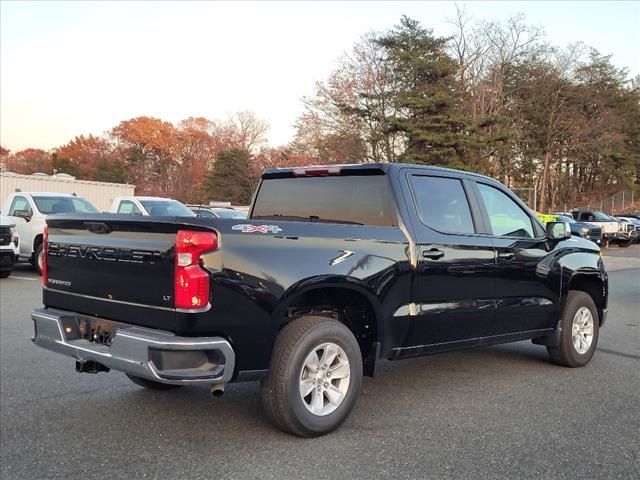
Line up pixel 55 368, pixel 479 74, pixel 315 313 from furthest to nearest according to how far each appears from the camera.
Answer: pixel 479 74
pixel 55 368
pixel 315 313

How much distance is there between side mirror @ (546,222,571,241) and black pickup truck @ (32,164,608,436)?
16cm

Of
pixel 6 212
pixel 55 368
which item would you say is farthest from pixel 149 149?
pixel 55 368

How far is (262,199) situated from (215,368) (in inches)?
86.4

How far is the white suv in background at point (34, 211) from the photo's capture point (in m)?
14.6

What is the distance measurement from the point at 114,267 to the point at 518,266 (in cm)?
347

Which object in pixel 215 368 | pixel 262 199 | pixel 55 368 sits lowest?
pixel 55 368

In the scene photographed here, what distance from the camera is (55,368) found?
235 inches

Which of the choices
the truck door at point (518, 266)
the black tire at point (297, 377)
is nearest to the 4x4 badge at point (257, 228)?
the black tire at point (297, 377)

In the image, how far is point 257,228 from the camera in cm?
390

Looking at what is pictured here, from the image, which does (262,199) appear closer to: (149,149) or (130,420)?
(130,420)

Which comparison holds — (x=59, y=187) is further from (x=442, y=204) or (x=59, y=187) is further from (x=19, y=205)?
(x=442, y=204)

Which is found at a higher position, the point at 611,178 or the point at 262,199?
the point at 611,178

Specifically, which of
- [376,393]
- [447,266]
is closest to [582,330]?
[447,266]

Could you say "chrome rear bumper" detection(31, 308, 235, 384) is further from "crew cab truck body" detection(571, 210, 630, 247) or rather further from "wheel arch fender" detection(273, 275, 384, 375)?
"crew cab truck body" detection(571, 210, 630, 247)
